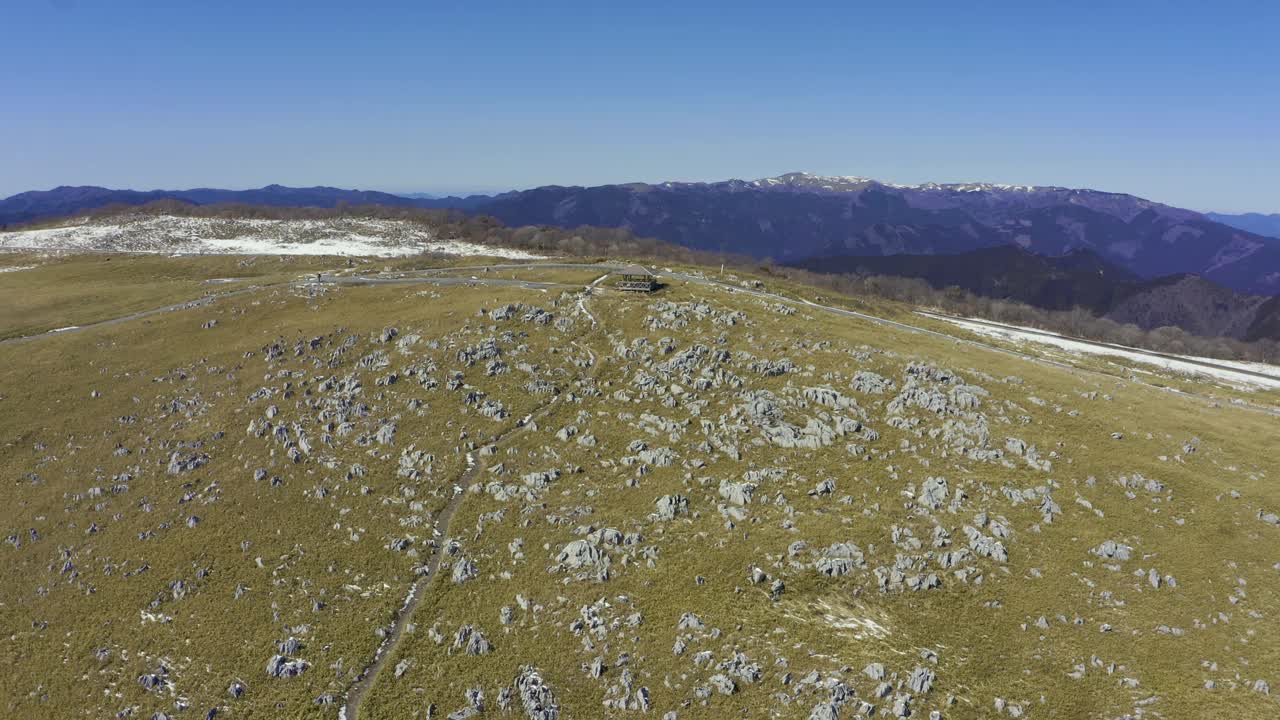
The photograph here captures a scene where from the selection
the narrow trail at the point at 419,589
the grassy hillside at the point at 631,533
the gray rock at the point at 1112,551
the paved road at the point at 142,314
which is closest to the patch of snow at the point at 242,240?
the paved road at the point at 142,314

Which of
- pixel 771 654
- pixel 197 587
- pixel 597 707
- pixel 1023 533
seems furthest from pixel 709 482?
pixel 197 587

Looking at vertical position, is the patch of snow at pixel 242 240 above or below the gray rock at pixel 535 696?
above

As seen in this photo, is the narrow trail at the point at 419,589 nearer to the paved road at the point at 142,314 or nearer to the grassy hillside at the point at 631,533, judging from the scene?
the grassy hillside at the point at 631,533

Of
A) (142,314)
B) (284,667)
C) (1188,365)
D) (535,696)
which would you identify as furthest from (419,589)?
(1188,365)

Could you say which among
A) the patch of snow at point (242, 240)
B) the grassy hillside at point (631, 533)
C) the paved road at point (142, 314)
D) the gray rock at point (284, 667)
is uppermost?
the patch of snow at point (242, 240)

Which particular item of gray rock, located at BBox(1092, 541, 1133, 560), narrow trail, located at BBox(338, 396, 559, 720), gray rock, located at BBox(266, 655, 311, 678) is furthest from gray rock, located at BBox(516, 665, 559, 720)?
gray rock, located at BBox(1092, 541, 1133, 560)
